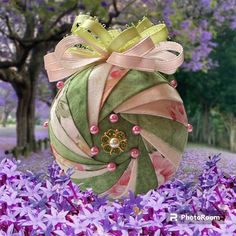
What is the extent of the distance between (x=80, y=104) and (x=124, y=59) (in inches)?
10.9

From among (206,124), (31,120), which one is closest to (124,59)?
(31,120)

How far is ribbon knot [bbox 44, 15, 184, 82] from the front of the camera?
221 cm

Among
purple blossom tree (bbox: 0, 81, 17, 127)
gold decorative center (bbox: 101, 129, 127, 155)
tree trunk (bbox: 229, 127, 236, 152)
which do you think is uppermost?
gold decorative center (bbox: 101, 129, 127, 155)

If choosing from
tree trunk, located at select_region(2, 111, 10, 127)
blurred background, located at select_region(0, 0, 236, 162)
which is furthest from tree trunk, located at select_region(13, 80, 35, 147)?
tree trunk, located at select_region(2, 111, 10, 127)

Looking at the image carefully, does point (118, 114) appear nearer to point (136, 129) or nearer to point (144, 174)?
point (136, 129)

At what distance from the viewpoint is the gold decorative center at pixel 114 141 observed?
2230 millimetres

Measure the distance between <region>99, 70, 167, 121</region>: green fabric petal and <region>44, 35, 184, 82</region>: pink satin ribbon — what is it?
0.20ft

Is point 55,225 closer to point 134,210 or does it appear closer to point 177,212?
point 134,210

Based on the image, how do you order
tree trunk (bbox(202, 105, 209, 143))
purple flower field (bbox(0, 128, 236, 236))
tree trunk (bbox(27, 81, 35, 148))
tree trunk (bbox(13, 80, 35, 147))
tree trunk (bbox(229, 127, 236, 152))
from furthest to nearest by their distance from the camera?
tree trunk (bbox(202, 105, 209, 143)) → tree trunk (bbox(229, 127, 236, 152)) → tree trunk (bbox(27, 81, 35, 148)) → tree trunk (bbox(13, 80, 35, 147)) → purple flower field (bbox(0, 128, 236, 236))

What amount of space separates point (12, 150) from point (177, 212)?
897 centimetres

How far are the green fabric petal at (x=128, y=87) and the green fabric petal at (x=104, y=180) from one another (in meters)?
0.24

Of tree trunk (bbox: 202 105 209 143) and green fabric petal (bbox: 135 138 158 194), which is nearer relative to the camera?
green fabric petal (bbox: 135 138 158 194)

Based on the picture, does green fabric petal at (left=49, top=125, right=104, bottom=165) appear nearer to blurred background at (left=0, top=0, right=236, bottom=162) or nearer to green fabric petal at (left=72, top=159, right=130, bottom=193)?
green fabric petal at (left=72, top=159, right=130, bottom=193)

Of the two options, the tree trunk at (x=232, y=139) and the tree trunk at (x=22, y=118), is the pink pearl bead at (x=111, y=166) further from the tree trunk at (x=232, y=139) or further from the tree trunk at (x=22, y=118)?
the tree trunk at (x=232, y=139)
